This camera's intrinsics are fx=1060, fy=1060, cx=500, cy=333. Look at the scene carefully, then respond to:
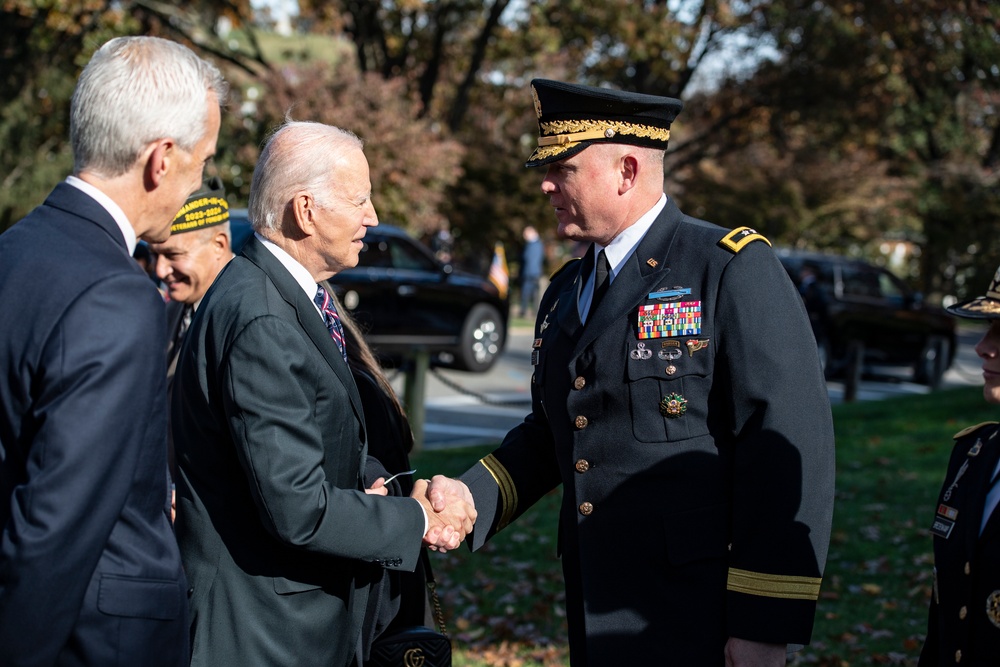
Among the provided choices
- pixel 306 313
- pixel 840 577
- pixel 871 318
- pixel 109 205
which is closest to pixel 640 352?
pixel 306 313

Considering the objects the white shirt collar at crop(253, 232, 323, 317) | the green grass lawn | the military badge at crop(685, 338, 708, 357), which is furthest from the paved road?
the military badge at crop(685, 338, 708, 357)

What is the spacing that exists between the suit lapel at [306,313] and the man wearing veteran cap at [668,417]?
0.53 m

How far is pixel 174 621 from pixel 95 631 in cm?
18

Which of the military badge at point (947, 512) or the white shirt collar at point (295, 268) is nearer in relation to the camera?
the white shirt collar at point (295, 268)

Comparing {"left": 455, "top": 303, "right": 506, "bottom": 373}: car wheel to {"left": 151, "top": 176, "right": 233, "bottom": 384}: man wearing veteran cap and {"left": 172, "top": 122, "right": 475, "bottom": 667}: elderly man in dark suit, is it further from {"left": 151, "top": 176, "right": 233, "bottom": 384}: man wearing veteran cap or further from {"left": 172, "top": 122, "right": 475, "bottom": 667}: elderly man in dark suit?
{"left": 172, "top": 122, "right": 475, "bottom": 667}: elderly man in dark suit

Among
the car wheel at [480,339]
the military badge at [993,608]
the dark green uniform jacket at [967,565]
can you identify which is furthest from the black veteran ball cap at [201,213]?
the car wheel at [480,339]

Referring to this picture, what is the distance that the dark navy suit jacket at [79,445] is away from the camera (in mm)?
1910

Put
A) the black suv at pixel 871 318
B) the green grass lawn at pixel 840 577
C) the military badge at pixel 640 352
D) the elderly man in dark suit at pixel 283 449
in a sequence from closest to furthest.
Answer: the elderly man in dark suit at pixel 283 449 → the military badge at pixel 640 352 → the green grass lawn at pixel 840 577 → the black suv at pixel 871 318

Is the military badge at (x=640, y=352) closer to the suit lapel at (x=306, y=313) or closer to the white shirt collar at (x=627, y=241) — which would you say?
the white shirt collar at (x=627, y=241)

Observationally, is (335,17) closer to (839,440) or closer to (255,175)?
(839,440)

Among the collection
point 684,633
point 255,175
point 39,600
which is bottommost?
point 684,633

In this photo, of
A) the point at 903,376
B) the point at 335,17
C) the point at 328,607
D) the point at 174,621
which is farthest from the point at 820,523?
the point at 335,17

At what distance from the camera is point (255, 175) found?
9.37 ft

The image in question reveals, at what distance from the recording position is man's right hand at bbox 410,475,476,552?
9.77ft
